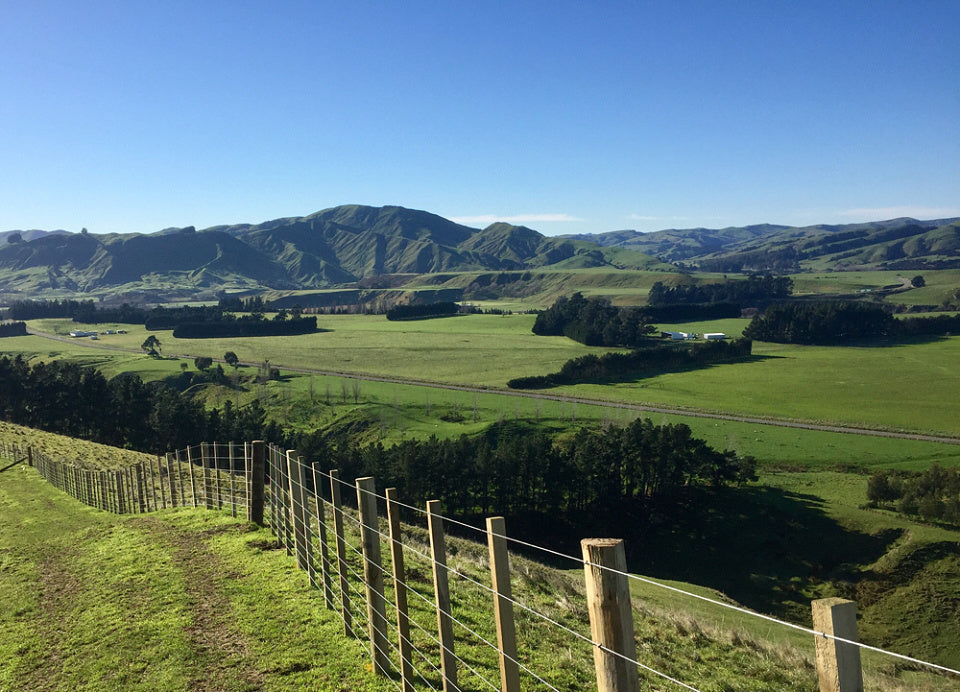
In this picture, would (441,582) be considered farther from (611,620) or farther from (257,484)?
(257,484)

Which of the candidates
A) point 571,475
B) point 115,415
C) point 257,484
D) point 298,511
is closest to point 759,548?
point 571,475

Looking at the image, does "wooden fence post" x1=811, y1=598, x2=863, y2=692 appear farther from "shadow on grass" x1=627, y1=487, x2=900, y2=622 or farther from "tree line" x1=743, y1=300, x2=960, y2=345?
"tree line" x1=743, y1=300, x2=960, y2=345

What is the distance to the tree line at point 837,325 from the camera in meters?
157

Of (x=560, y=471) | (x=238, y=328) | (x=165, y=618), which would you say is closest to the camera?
(x=165, y=618)

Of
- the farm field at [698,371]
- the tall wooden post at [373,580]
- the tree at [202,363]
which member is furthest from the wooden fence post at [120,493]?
the tree at [202,363]

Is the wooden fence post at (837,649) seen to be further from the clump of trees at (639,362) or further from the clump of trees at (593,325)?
the clump of trees at (593,325)

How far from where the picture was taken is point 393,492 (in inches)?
342

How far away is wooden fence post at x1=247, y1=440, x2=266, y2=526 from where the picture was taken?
18.5 metres

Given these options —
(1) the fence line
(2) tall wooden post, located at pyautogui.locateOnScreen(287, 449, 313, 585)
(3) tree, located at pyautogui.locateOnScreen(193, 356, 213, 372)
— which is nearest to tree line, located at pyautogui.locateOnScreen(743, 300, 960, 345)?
(3) tree, located at pyautogui.locateOnScreen(193, 356, 213, 372)

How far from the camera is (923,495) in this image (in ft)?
185

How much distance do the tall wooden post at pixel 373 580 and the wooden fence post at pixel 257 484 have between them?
30.0 feet

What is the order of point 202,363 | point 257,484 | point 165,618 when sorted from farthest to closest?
1. point 202,363
2. point 257,484
3. point 165,618

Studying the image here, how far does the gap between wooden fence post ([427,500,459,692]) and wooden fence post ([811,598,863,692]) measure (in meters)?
4.43

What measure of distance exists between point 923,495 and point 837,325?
11455 cm
